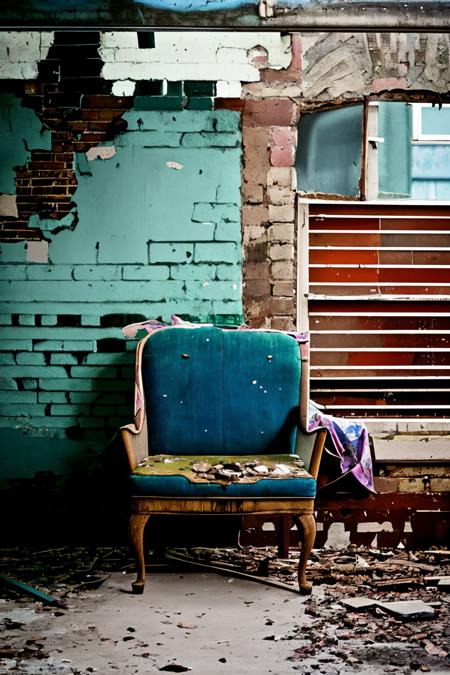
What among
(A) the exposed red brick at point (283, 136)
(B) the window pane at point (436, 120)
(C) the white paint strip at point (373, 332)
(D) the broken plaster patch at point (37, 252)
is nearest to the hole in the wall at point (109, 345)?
(D) the broken plaster patch at point (37, 252)

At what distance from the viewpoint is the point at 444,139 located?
4918mm

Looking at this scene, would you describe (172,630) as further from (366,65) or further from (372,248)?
(366,65)

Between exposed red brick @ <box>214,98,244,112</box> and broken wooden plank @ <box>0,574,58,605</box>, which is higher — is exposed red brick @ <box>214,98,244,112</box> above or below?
above

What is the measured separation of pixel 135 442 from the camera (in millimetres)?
4258

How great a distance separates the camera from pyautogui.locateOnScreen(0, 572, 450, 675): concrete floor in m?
3.10

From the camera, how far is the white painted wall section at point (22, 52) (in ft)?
15.8

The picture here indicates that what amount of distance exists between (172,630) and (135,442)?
3.44 feet

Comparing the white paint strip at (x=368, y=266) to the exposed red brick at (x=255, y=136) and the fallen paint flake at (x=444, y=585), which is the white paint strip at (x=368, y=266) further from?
the fallen paint flake at (x=444, y=585)

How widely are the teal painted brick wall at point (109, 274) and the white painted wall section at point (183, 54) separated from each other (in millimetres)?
238

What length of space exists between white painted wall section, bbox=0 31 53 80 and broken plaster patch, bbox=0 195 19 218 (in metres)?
0.69

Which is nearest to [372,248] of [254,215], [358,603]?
[254,215]

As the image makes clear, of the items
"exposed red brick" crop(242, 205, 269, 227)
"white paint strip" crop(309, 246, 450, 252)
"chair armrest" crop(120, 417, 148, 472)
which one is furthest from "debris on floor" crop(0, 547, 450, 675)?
"exposed red brick" crop(242, 205, 269, 227)

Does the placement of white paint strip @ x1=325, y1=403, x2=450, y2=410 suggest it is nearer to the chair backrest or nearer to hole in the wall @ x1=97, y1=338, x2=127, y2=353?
the chair backrest

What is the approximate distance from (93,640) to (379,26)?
9.29 feet
